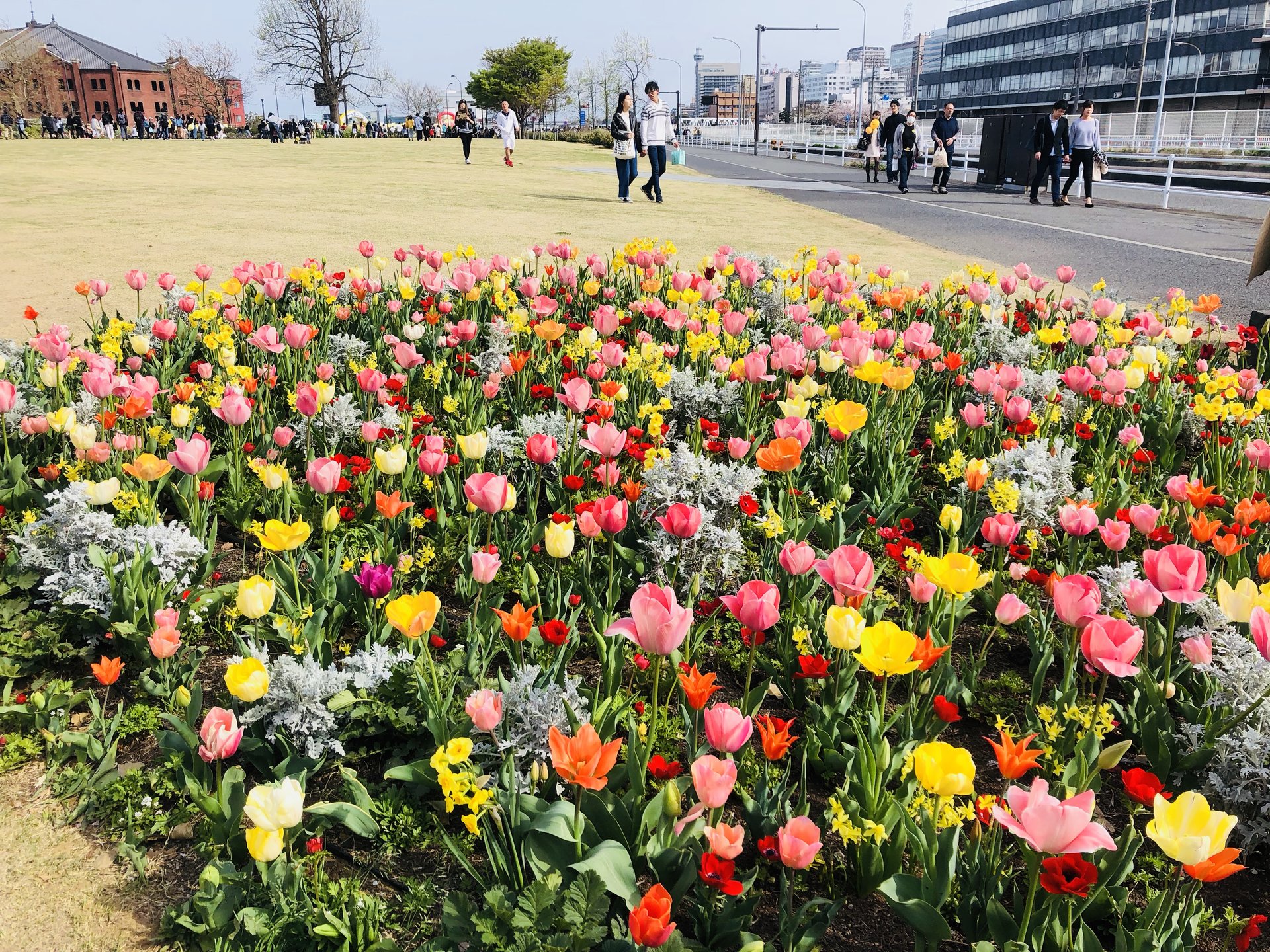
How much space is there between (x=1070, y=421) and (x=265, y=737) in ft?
11.8

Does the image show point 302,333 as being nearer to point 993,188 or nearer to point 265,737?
point 265,737

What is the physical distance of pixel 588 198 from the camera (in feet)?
59.2

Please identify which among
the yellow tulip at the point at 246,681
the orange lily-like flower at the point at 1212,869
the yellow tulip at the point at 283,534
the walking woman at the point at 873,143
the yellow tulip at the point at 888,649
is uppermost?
the walking woman at the point at 873,143

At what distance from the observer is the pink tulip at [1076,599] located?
1.98 m

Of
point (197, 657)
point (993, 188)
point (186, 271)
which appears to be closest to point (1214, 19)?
point (993, 188)

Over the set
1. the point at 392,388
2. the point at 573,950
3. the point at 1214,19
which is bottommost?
the point at 573,950

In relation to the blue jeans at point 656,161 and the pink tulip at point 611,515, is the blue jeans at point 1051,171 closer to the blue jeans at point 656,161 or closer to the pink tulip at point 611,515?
the blue jeans at point 656,161

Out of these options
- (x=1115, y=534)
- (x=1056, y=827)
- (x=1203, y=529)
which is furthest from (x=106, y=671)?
(x=1203, y=529)

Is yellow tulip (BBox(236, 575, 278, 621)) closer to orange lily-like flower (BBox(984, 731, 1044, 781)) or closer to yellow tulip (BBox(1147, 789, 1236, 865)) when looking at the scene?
orange lily-like flower (BBox(984, 731, 1044, 781))

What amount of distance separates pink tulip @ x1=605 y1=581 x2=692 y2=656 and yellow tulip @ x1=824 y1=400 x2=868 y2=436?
1285mm

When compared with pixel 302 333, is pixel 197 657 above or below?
below

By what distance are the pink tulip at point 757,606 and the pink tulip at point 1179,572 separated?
0.81 metres

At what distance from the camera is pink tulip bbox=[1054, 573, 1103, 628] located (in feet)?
6.49

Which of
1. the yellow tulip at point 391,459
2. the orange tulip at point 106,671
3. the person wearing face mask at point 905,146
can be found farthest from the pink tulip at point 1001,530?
the person wearing face mask at point 905,146
